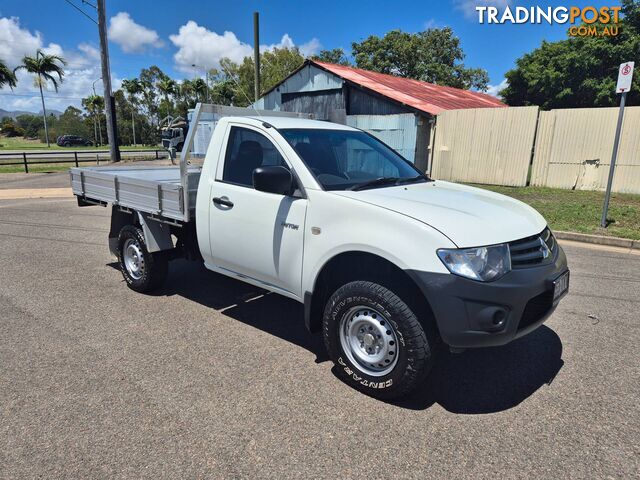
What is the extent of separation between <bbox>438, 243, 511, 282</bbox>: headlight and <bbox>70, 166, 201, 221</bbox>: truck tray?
8.63ft

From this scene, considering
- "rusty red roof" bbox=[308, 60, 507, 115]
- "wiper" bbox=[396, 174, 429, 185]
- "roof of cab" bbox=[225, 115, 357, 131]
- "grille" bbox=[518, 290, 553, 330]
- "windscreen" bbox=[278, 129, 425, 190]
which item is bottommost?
"grille" bbox=[518, 290, 553, 330]

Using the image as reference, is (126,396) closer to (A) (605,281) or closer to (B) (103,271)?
(B) (103,271)

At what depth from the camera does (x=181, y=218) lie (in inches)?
173

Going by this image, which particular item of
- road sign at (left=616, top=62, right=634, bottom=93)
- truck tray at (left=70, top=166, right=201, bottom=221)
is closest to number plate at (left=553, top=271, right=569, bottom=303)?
truck tray at (left=70, top=166, right=201, bottom=221)

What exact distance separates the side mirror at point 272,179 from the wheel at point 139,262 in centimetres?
228

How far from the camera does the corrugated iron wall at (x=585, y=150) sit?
12.2 metres

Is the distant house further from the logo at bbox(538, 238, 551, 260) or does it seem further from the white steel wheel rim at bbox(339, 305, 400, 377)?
the white steel wheel rim at bbox(339, 305, 400, 377)

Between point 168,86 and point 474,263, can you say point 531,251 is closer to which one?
point 474,263

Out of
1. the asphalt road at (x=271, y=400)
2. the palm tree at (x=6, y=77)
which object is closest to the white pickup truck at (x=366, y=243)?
the asphalt road at (x=271, y=400)

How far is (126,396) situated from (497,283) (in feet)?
8.59

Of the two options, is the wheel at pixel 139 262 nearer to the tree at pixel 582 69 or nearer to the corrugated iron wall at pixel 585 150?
the corrugated iron wall at pixel 585 150

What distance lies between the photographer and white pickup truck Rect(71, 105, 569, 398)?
2793 mm

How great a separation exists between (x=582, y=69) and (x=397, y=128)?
50.8 feet

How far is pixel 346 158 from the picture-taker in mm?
4102
